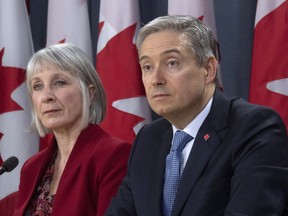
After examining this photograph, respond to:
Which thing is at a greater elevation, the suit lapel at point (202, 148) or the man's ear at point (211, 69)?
the man's ear at point (211, 69)

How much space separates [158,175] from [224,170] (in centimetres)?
29

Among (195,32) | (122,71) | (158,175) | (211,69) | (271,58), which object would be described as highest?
(195,32)

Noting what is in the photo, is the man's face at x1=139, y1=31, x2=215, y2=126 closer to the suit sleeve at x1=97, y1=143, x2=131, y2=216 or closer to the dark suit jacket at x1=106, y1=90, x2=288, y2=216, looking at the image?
the dark suit jacket at x1=106, y1=90, x2=288, y2=216

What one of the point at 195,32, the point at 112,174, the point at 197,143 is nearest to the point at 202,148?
the point at 197,143

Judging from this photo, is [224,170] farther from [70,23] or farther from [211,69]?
[70,23]

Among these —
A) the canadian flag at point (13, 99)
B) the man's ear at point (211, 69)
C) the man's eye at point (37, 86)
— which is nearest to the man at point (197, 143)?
the man's ear at point (211, 69)

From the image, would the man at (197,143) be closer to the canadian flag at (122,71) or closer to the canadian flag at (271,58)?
the canadian flag at (271,58)

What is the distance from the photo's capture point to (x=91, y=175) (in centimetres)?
256

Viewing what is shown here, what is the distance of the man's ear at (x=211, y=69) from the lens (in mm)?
2186

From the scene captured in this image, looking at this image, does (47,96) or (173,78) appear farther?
(47,96)

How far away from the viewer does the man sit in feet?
6.09

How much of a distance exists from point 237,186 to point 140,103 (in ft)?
5.27

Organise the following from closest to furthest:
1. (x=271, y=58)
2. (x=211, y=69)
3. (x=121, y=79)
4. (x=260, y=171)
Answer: (x=260, y=171), (x=211, y=69), (x=271, y=58), (x=121, y=79)

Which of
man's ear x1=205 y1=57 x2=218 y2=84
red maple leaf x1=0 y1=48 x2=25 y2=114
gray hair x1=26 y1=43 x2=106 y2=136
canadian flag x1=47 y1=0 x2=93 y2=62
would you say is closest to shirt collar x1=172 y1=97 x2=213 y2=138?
man's ear x1=205 y1=57 x2=218 y2=84
